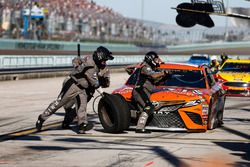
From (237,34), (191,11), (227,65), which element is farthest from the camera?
(237,34)

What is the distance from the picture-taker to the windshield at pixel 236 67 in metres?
25.9

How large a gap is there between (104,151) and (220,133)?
386 centimetres

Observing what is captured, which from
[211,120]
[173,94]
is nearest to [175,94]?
[173,94]

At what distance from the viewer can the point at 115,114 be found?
13531mm

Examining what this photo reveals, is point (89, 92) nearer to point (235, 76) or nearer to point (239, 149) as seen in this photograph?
point (239, 149)

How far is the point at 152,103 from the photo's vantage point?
45.7 feet

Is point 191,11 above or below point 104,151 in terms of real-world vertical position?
above

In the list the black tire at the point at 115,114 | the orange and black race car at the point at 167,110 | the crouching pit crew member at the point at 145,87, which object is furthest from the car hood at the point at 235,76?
the black tire at the point at 115,114

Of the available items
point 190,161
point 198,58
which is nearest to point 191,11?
point 190,161

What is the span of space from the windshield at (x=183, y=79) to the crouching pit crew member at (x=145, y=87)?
430 millimetres

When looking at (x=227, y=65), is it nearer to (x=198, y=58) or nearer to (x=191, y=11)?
(x=191, y=11)

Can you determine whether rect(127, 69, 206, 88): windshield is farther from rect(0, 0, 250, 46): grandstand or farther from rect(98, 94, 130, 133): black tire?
rect(0, 0, 250, 46): grandstand

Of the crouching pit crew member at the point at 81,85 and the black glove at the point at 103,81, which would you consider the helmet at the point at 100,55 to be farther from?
the black glove at the point at 103,81

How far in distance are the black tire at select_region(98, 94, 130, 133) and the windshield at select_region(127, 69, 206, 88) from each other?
1436mm
